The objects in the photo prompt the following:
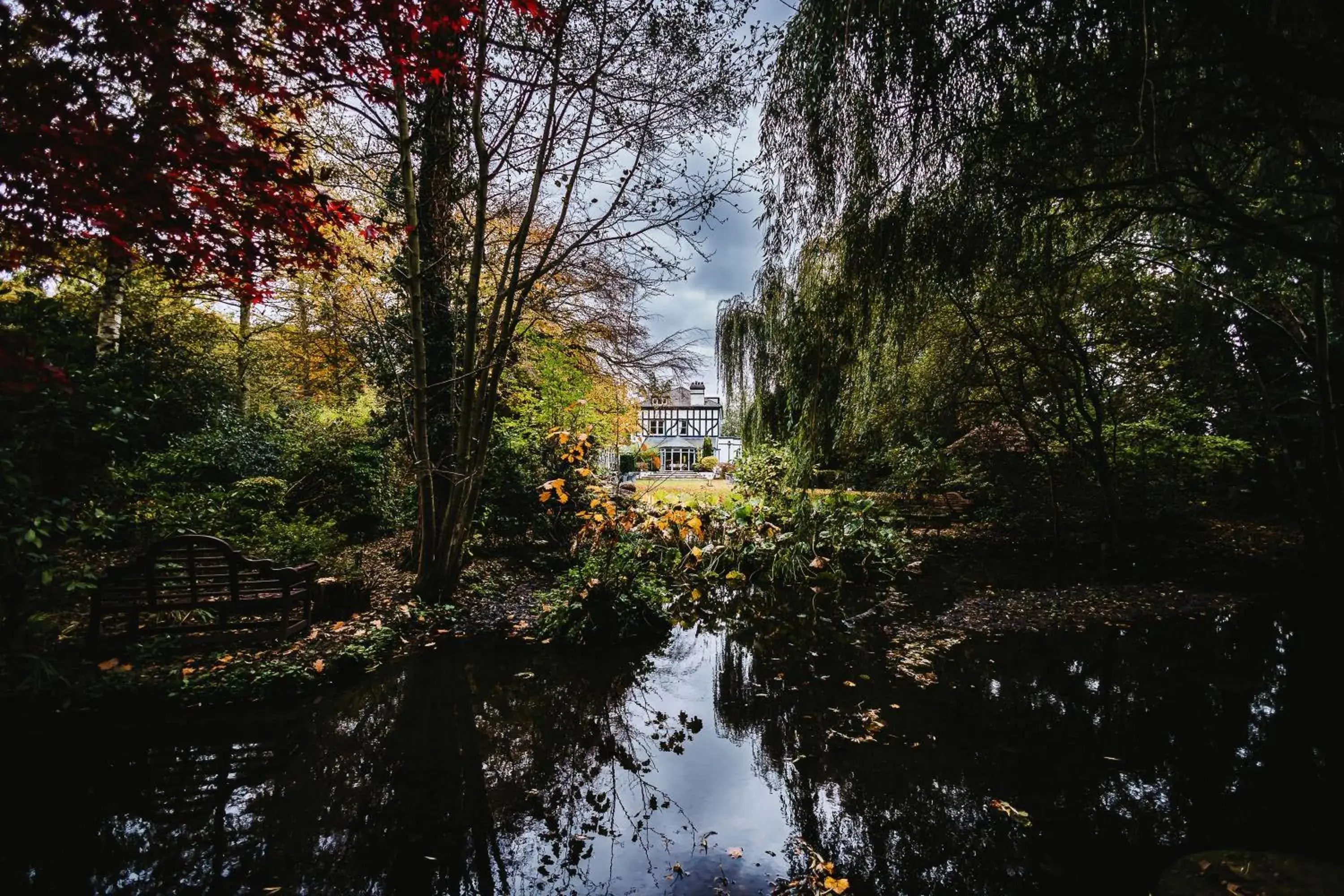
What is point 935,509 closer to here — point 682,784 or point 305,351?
point 682,784

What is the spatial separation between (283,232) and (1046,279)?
265 inches

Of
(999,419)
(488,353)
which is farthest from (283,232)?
(999,419)

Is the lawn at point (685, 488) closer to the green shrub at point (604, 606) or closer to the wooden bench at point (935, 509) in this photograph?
the green shrub at point (604, 606)

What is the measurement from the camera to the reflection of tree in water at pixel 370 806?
2109 millimetres

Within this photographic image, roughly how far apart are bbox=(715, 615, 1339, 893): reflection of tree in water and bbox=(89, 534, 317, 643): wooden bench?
12.2ft

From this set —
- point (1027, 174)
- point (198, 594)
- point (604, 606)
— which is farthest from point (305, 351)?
point (1027, 174)

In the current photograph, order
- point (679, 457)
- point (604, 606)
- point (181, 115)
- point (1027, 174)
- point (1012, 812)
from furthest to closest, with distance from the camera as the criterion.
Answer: point (679, 457)
point (604, 606)
point (1027, 174)
point (181, 115)
point (1012, 812)

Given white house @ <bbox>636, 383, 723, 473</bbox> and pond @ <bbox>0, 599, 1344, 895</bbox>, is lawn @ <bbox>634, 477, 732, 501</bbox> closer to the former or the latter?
pond @ <bbox>0, 599, 1344, 895</bbox>

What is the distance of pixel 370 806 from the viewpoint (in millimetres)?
2533

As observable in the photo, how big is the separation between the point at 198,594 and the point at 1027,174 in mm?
6976

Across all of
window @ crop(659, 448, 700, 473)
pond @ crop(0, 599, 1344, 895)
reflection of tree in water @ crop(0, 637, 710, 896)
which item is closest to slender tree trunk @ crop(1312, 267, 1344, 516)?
pond @ crop(0, 599, 1344, 895)

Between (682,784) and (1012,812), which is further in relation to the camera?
(682,784)

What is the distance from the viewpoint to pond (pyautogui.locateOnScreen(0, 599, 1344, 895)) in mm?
2172

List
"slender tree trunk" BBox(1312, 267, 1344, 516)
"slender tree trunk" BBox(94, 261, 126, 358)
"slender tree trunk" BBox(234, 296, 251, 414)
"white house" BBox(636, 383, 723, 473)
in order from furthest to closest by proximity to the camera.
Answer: "white house" BBox(636, 383, 723, 473), "slender tree trunk" BBox(234, 296, 251, 414), "slender tree trunk" BBox(94, 261, 126, 358), "slender tree trunk" BBox(1312, 267, 1344, 516)
